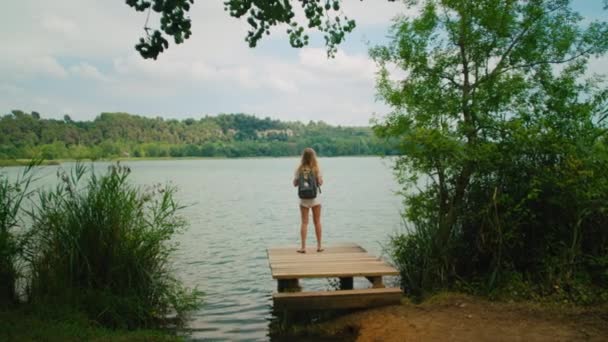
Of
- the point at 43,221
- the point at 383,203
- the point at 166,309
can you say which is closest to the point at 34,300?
the point at 43,221

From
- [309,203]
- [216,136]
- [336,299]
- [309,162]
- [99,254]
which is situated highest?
[216,136]

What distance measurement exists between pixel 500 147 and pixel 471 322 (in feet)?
8.83

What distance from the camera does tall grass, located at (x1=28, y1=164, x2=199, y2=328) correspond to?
6777 mm

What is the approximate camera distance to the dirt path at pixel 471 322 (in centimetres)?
577

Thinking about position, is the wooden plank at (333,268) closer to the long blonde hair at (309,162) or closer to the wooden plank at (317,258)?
the wooden plank at (317,258)

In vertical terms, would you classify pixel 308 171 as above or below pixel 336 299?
above

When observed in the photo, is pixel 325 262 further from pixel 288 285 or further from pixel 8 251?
pixel 8 251

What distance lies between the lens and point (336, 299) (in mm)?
6824

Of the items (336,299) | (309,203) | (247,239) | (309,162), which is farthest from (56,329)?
(247,239)

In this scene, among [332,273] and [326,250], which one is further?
[326,250]

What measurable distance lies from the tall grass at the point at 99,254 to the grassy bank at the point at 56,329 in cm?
26

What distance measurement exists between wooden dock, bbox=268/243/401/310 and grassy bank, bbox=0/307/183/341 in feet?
5.11

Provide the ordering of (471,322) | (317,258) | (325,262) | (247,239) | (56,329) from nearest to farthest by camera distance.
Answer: (56,329) → (471,322) → (325,262) → (317,258) → (247,239)

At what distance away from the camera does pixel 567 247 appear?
701 centimetres
